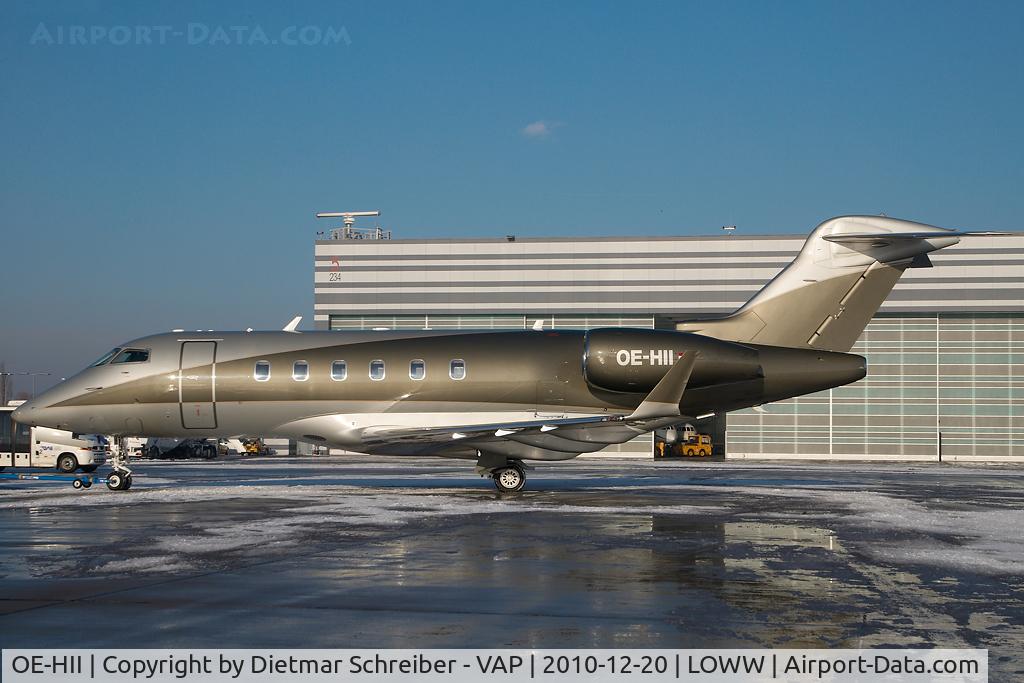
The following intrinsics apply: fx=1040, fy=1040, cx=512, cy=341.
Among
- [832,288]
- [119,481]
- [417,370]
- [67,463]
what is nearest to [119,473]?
[119,481]

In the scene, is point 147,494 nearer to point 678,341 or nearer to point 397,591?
point 678,341

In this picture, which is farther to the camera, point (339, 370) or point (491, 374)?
point (339, 370)

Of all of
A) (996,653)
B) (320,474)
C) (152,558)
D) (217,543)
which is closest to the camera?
(996,653)

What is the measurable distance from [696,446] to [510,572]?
5298 centimetres

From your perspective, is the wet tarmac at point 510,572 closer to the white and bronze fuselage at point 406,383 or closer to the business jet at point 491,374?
the business jet at point 491,374

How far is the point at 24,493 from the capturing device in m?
26.1

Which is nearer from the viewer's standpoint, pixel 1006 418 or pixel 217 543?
pixel 217 543

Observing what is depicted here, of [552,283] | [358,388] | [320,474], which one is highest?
[552,283]

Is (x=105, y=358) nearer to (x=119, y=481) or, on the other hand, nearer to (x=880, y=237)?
(x=119, y=481)

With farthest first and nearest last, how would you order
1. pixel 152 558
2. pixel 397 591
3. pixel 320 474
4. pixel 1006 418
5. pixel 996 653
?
1. pixel 1006 418
2. pixel 320 474
3. pixel 152 558
4. pixel 397 591
5. pixel 996 653

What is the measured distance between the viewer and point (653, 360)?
24.5m

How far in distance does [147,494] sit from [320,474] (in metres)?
11.3

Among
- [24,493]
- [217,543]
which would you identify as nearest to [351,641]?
[217,543]

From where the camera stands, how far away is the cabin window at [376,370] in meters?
25.5
